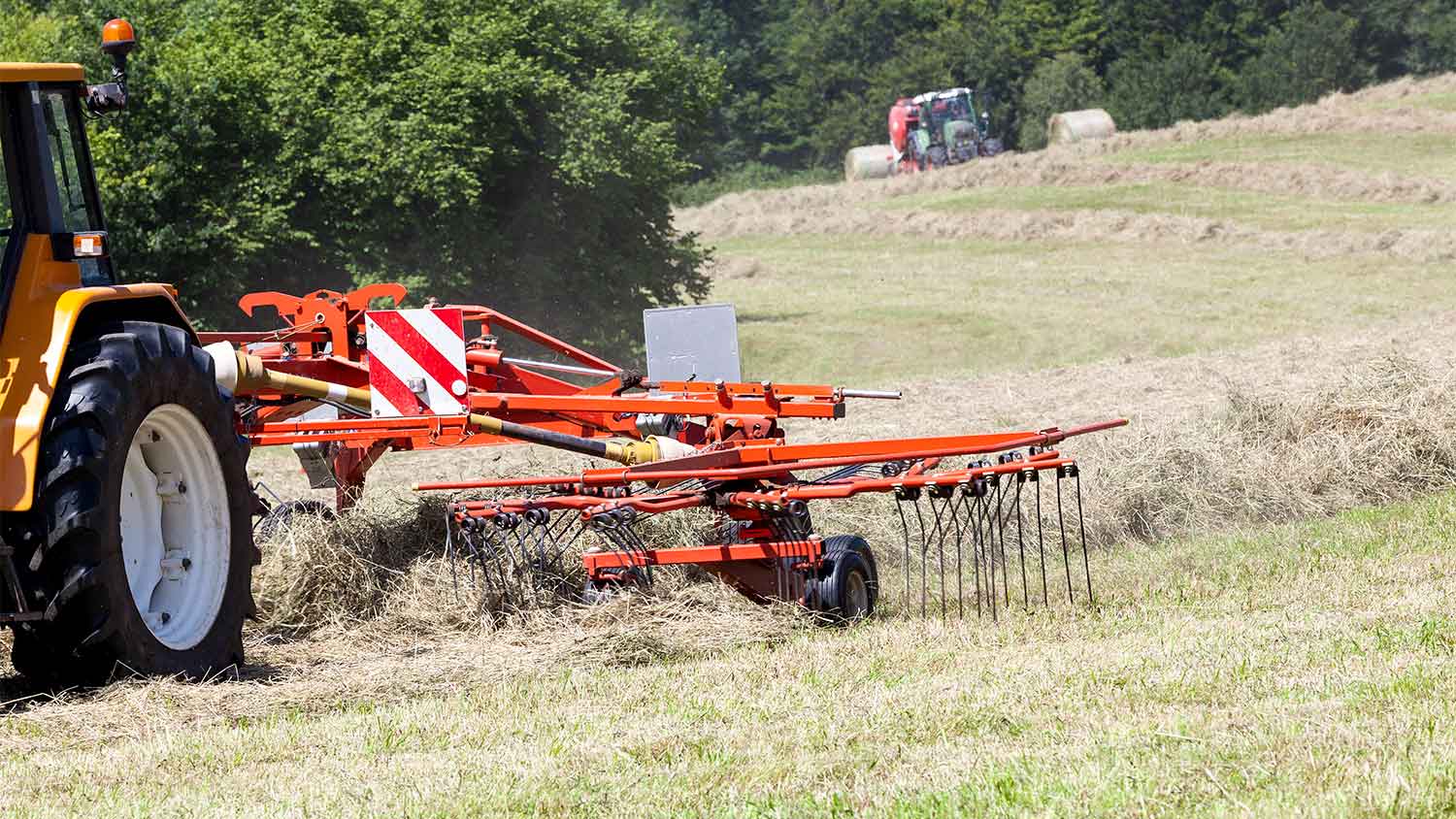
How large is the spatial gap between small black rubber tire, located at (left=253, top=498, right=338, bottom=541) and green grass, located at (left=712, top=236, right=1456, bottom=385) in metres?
13.2

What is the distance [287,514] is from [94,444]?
294cm

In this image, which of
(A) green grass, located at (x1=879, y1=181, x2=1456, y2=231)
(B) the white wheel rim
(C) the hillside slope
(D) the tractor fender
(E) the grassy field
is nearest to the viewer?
(E) the grassy field

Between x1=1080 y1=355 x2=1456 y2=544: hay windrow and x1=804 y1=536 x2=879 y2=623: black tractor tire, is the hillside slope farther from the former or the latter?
x1=804 y1=536 x2=879 y2=623: black tractor tire

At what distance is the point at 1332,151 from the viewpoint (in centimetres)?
3881

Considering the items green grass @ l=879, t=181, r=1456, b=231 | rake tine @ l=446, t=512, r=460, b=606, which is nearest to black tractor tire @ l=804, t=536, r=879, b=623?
rake tine @ l=446, t=512, r=460, b=606

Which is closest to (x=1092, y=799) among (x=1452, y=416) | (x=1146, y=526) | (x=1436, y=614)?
(x=1436, y=614)

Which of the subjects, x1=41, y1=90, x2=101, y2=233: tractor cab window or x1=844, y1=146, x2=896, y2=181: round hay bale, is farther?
x1=844, y1=146, x2=896, y2=181: round hay bale

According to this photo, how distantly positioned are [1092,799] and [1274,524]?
251 inches

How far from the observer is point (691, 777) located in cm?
443

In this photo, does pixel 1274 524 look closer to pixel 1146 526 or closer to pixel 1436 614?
pixel 1146 526

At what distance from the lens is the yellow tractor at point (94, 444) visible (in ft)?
18.3

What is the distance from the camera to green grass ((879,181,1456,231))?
104 feet

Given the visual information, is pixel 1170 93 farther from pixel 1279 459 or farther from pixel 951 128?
pixel 1279 459

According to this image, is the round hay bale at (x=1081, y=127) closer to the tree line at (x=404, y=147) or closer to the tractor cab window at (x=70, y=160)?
the tree line at (x=404, y=147)
